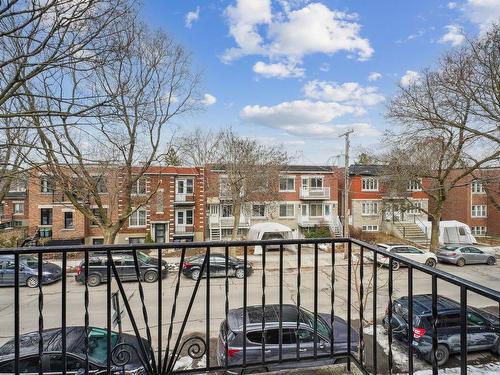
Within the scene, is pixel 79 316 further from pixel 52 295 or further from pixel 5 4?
pixel 5 4

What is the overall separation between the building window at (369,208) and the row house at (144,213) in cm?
1266

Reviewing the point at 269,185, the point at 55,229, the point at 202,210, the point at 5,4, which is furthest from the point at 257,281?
the point at 55,229

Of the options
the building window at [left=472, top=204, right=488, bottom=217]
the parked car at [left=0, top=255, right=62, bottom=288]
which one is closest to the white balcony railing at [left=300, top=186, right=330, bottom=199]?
the building window at [left=472, top=204, right=488, bottom=217]

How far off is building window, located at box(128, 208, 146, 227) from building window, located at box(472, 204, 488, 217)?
84.3 ft

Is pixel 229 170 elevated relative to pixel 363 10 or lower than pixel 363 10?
lower

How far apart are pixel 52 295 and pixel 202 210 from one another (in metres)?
12.5

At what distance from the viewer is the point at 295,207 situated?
959 inches

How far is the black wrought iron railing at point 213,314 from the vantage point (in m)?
1.64

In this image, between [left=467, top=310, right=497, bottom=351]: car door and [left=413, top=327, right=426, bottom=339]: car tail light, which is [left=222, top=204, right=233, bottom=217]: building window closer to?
[left=413, top=327, right=426, bottom=339]: car tail light

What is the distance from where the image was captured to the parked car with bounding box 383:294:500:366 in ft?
18.7

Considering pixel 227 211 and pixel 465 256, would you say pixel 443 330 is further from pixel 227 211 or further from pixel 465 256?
pixel 227 211

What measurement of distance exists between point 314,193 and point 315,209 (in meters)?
1.34

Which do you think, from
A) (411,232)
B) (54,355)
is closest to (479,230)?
(411,232)

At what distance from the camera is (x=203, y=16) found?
8.49 metres
